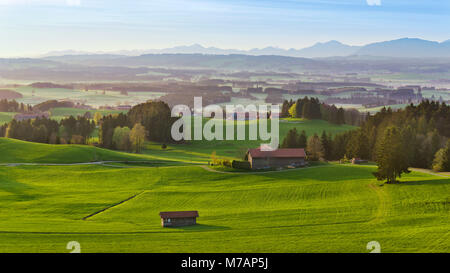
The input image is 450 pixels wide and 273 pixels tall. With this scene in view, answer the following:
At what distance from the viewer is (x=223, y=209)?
156ft

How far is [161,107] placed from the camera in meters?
127

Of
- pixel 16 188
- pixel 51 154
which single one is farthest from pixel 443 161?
pixel 51 154

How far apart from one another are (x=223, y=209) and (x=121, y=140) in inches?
2306

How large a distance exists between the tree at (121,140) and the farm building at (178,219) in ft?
206

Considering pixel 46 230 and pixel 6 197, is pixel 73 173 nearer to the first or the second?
pixel 6 197

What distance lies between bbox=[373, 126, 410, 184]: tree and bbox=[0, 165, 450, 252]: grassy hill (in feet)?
4.58

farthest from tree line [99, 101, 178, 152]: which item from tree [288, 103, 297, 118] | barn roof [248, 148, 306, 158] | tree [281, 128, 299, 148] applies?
barn roof [248, 148, 306, 158]

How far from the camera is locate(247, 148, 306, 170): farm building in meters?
71.3

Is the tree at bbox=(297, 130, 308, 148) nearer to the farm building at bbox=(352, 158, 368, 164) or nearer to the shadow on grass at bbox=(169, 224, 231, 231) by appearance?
the farm building at bbox=(352, 158, 368, 164)

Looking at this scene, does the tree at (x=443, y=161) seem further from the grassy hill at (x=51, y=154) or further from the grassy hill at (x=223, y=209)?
the grassy hill at (x=51, y=154)

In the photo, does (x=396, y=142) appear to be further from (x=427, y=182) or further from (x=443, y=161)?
(x=443, y=161)

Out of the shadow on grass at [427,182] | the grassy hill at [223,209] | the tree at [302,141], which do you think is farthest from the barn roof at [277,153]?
the shadow on grass at [427,182]

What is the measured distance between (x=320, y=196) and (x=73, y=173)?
36324 millimetres
